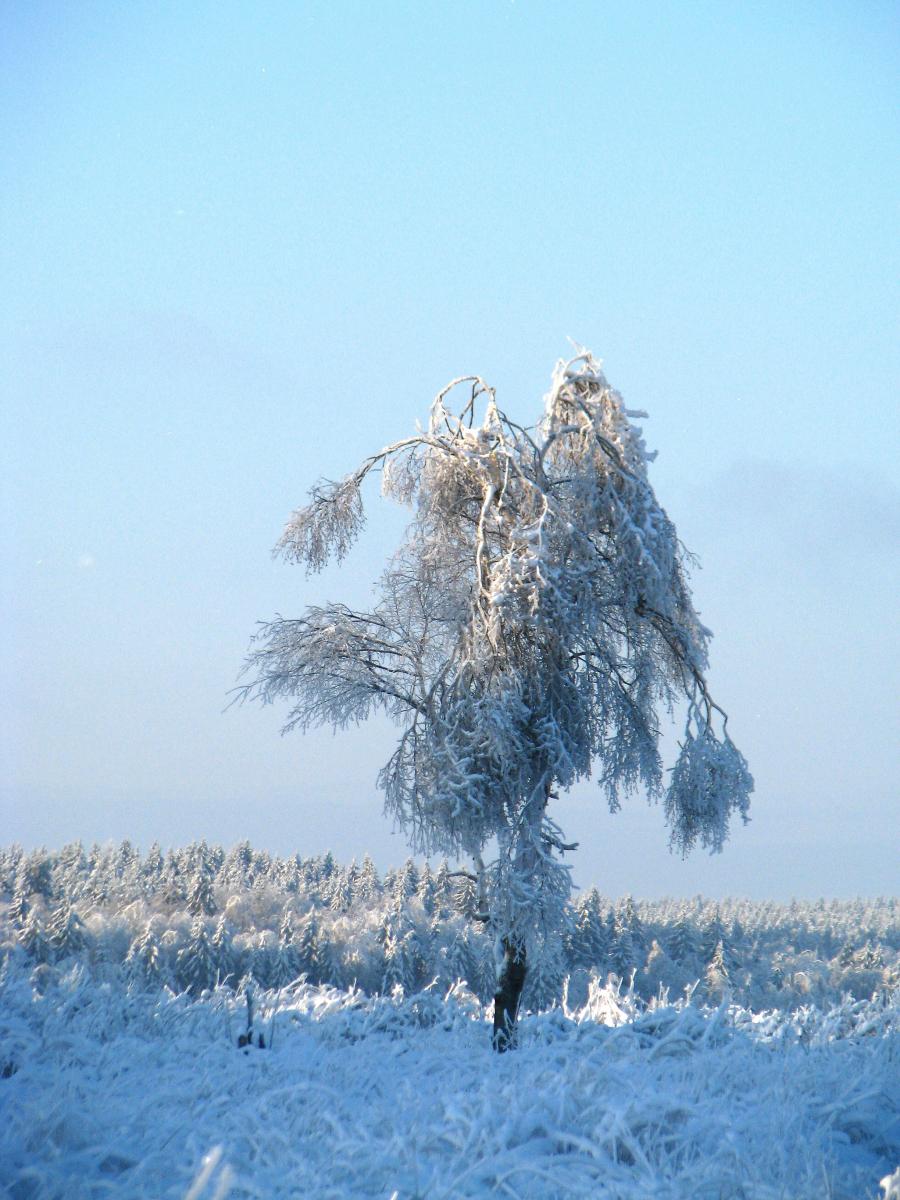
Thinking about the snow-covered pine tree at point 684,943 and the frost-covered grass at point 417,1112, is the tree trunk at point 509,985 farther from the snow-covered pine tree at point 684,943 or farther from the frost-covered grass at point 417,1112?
the snow-covered pine tree at point 684,943

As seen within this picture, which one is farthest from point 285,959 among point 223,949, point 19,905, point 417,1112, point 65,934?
point 417,1112

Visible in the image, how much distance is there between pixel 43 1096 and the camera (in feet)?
15.4

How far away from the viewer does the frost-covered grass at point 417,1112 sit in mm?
4098

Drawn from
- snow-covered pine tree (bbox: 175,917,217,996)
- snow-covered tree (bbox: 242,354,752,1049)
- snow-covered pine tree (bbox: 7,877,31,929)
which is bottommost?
snow-covered pine tree (bbox: 175,917,217,996)

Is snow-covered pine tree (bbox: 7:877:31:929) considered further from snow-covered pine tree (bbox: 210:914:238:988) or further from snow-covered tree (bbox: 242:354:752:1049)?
snow-covered tree (bbox: 242:354:752:1049)

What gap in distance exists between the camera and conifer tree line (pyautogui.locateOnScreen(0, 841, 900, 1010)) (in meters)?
50.2

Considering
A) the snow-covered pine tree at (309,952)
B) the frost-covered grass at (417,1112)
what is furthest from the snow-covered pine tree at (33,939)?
the frost-covered grass at (417,1112)

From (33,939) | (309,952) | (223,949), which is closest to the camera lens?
→ (33,939)

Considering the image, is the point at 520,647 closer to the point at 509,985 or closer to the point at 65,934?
the point at 509,985

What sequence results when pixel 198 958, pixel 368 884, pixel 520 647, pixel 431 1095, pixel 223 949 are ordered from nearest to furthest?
1. pixel 431 1095
2. pixel 520 647
3. pixel 198 958
4. pixel 223 949
5. pixel 368 884

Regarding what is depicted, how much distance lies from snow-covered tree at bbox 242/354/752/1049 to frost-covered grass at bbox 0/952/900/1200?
10.5 ft

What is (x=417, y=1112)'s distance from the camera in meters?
5.51

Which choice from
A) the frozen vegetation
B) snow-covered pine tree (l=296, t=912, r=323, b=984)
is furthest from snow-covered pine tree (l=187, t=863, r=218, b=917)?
the frozen vegetation

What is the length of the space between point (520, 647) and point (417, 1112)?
626 centimetres
